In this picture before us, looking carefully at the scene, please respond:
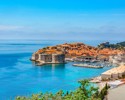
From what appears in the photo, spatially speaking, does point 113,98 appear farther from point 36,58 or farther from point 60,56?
point 36,58

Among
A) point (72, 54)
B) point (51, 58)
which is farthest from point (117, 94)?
point (72, 54)

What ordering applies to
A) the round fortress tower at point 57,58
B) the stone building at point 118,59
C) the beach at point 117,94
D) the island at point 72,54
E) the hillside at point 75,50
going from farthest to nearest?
the hillside at point 75,50
the island at point 72,54
the round fortress tower at point 57,58
the stone building at point 118,59
the beach at point 117,94

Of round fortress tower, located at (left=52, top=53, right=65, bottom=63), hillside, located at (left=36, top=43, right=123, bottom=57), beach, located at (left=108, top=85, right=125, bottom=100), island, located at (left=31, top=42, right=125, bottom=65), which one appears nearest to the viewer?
beach, located at (left=108, top=85, right=125, bottom=100)

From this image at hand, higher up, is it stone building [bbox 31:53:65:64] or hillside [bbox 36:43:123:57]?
hillside [bbox 36:43:123:57]

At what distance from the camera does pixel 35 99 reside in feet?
35.4

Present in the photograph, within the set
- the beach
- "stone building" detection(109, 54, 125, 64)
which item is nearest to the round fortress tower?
"stone building" detection(109, 54, 125, 64)

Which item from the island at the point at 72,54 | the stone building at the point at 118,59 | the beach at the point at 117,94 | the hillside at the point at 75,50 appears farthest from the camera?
the hillside at the point at 75,50

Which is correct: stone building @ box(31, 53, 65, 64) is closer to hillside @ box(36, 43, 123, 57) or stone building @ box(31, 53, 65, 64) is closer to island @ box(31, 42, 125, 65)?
island @ box(31, 42, 125, 65)

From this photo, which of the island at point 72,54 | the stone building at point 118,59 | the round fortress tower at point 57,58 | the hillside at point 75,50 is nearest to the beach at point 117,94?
the stone building at point 118,59

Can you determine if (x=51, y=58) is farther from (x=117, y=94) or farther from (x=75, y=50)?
(x=117, y=94)

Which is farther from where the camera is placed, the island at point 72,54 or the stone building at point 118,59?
the island at point 72,54

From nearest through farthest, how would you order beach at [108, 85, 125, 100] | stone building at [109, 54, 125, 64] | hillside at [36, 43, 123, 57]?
1. beach at [108, 85, 125, 100]
2. stone building at [109, 54, 125, 64]
3. hillside at [36, 43, 123, 57]

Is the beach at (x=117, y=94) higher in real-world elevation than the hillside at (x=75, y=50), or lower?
lower

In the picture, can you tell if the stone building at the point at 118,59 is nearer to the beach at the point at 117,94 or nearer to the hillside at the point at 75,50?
the hillside at the point at 75,50
